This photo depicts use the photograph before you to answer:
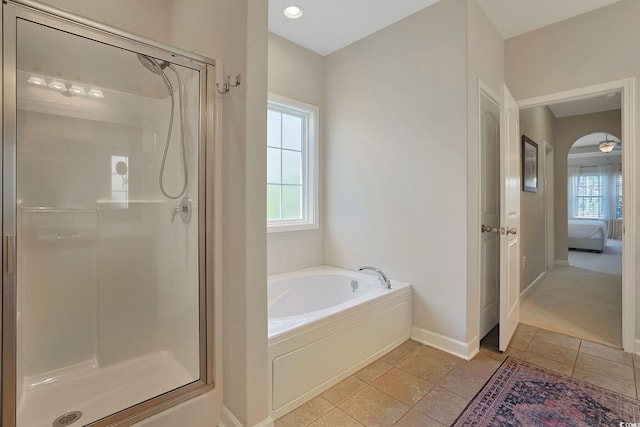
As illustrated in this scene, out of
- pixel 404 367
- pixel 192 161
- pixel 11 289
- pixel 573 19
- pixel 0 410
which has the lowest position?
pixel 404 367

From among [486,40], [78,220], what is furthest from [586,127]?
[78,220]

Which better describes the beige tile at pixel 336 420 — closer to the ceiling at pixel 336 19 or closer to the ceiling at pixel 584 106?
the ceiling at pixel 336 19

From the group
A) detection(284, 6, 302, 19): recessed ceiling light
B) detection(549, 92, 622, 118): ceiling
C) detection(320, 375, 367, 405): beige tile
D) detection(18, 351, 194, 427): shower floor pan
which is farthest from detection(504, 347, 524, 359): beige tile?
detection(549, 92, 622, 118): ceiling

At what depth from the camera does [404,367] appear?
2139 mm

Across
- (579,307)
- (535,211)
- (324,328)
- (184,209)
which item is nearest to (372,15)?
(184,209)

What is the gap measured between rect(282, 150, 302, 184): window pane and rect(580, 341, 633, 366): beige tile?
2752 mm

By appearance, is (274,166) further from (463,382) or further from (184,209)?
(463,382)

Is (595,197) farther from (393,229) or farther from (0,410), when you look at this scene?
(0,410)

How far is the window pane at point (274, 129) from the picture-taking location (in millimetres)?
2871

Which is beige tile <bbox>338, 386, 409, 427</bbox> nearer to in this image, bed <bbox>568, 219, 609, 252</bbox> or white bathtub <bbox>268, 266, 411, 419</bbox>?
white bathtub <bbox>268, 266, 411, 419</bbox>

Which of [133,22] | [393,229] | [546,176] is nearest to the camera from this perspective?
[133,22]

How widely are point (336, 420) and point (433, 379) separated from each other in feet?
2.43

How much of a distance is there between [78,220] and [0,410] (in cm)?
116

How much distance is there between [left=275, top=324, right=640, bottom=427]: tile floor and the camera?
5.40 ft
